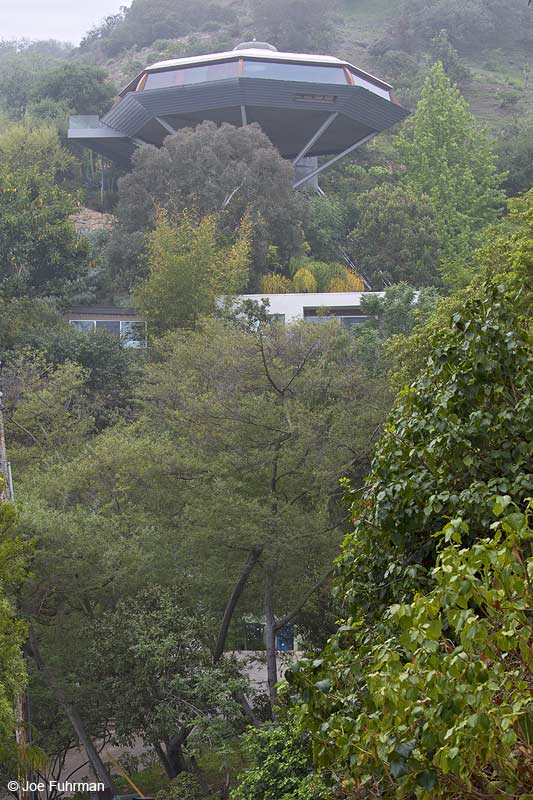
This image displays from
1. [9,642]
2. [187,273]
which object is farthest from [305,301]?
[9,642]

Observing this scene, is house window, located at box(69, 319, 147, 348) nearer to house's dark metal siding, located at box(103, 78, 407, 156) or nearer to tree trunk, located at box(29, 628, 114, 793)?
house's dark metal siding, located at box(103, 78, 407, 156)

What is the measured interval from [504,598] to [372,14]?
343ft

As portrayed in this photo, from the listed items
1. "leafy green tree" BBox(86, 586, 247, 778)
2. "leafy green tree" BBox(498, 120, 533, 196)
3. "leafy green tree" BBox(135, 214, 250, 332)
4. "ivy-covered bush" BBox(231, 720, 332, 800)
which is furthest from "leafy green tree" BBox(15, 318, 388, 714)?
"leafy green tree" BBox(498, 120, 533, 196)

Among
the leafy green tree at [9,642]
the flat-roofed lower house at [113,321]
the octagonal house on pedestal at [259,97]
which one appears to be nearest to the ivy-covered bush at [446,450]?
the leafy green tree at [9,642]

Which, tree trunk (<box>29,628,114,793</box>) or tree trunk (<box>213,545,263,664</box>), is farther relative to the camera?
tree trunk (<box>213,545,263,664</box>)

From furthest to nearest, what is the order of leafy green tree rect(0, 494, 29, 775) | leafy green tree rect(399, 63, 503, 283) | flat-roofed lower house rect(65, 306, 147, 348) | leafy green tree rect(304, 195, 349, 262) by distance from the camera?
leafy green tree rect(399, 63, 503, 283), leafy green tree rect(304, 195, 349, 262), flat-roofed lower house rect(65, 306, 147, 348), leafy green tree rect(0, 494, 29, 775)

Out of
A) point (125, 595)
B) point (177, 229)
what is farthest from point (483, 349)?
point (177, 229)

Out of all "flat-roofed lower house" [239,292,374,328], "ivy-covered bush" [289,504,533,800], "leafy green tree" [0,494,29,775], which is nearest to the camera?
"ivy-covered bush" [289,504,533,800]

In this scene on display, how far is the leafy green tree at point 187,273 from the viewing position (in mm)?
34406

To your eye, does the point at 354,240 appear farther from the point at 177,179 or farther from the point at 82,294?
the point at 82,294

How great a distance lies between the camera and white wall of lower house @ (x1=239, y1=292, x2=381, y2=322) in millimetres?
A: 37688

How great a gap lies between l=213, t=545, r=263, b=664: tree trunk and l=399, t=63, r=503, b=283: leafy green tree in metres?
29.8

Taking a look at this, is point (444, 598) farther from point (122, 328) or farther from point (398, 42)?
point (398, 42)

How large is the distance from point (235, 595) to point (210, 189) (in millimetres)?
24122
